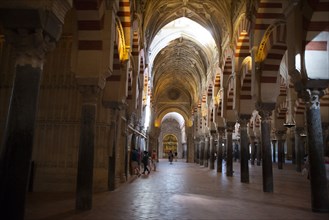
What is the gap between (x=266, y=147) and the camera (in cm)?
877

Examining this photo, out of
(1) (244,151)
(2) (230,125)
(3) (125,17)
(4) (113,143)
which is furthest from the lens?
(2) (230,125)

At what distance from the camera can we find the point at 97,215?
5.31m

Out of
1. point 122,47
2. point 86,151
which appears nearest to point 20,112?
point 86,151

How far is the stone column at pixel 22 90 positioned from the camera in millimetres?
3541

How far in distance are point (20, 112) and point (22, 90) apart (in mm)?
272

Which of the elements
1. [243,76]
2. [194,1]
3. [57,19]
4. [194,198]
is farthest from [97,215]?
[194,1]

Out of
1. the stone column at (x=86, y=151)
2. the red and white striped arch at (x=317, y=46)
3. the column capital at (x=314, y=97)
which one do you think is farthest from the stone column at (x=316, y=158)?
the stone column at (x=86, y=151)

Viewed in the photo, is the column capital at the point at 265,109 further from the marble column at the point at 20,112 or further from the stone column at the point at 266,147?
the marble column at the point at 20,112

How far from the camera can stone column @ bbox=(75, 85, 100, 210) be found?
5.89 m

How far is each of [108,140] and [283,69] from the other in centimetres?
1131

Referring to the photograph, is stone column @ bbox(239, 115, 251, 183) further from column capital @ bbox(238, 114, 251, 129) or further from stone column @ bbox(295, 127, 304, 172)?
stone column @ bbox(295, 127, 304, 172)

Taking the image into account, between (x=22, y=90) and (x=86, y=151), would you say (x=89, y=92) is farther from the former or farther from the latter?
(x=22, y=90)

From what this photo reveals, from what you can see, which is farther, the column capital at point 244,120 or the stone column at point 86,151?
the column capital at point 244,120

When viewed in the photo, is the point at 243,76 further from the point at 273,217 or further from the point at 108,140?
the point at 273,217
